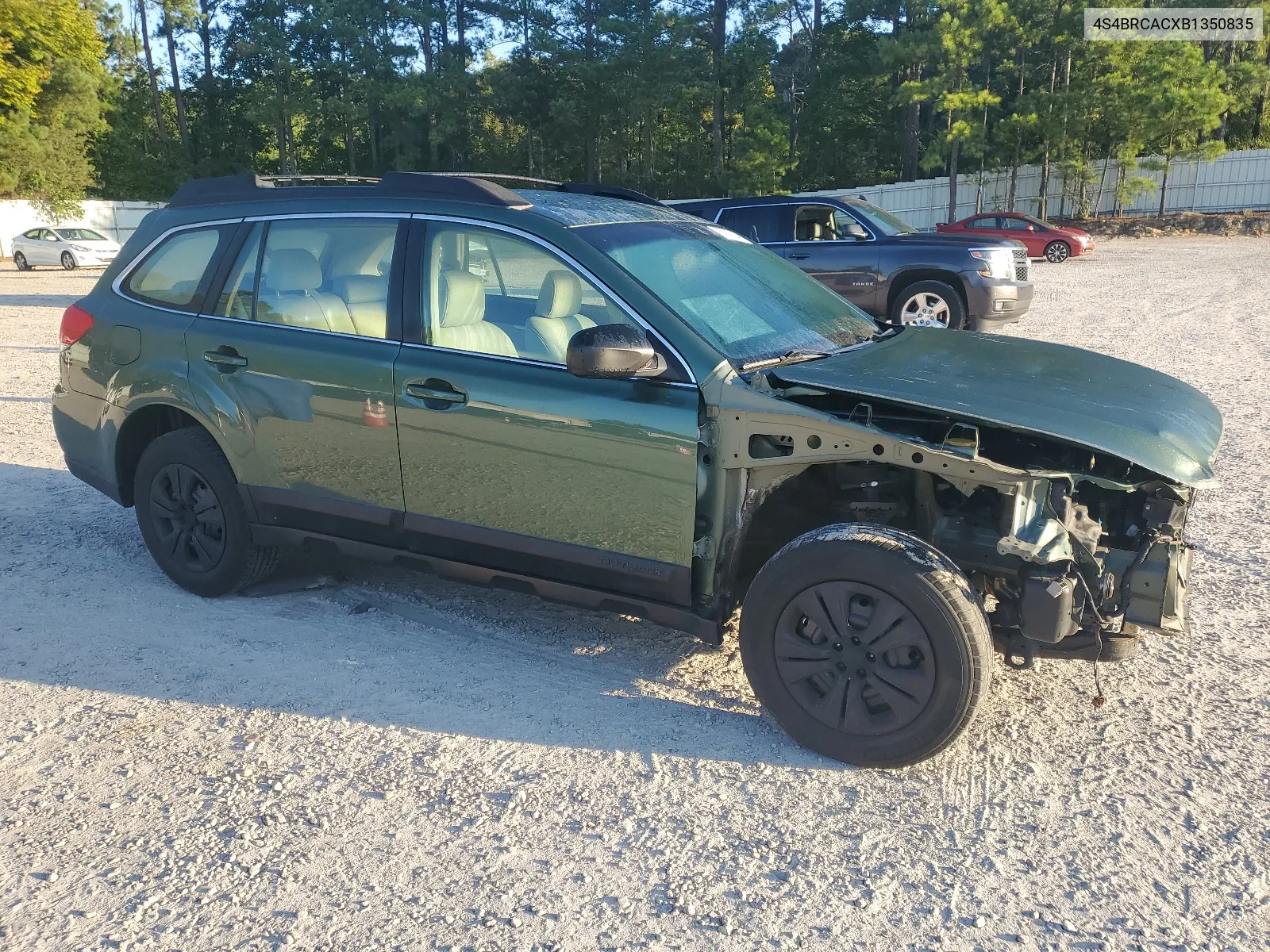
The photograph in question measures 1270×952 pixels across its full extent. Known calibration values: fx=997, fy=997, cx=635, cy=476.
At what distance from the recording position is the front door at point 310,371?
13.5ft

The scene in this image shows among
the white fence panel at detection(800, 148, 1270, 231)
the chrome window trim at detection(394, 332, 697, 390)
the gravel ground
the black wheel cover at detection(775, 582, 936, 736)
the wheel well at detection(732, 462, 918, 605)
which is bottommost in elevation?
the gravel ground

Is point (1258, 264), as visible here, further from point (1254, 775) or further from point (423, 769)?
point (423, 769)

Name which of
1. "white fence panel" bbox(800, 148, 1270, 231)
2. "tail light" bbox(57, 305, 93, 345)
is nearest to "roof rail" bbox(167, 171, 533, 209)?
"tail light" bbox(57, 305, 93, 345)

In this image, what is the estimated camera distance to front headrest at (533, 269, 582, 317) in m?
3.83

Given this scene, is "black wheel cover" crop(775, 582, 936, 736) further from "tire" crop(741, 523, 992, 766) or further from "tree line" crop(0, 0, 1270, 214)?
"tree line" crop(0, 0, 1270, 214)

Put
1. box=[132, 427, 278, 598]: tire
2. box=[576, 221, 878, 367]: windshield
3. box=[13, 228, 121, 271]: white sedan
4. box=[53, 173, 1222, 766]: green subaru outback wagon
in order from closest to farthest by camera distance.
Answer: box=[53, 173, 1222, 766]: green subaru outback wagon, box=[576, 221, 878, 367]: windshield, box=[132, 427, 278, 598]: tire, box=[13, 228, 121, 271]: white sedan

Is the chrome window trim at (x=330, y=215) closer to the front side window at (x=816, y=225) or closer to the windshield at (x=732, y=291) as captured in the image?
the windshield at (x=732, y=291)

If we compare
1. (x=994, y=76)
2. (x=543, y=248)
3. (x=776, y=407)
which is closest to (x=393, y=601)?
(x=543, y=248)

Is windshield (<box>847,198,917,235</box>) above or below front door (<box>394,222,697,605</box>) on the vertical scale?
above

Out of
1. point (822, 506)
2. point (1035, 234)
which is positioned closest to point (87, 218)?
point (1035, 234)

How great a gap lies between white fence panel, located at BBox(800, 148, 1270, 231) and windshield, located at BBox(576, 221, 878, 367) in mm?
34941

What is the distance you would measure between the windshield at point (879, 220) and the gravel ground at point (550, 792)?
8128mm

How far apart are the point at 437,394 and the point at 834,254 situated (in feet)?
30.3

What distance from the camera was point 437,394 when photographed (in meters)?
3.90
